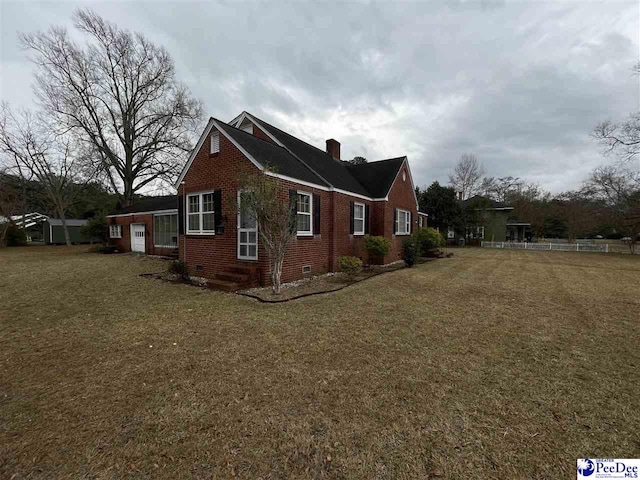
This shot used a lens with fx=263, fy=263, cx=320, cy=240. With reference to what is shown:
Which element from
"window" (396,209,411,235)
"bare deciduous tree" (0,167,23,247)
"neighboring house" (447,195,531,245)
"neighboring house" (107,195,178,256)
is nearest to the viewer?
"window" (396,209,411,235)

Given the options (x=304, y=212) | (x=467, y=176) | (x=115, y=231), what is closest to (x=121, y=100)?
(x=115, y=231)

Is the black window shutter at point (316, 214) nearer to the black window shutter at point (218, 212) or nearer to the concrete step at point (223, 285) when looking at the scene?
the black window shutter at point (218, 212)

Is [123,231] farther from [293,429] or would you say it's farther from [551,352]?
[551,352]

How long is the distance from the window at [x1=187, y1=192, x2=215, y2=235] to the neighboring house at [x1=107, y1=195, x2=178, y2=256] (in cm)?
661

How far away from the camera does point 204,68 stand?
12578 mm

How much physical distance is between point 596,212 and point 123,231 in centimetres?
4299

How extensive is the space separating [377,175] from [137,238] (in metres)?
17.7

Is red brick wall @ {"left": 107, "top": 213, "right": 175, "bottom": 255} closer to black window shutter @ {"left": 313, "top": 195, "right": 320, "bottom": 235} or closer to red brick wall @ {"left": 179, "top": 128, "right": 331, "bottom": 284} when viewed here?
red brick wall @ {"left": 179, "top": 128, "right": 331, "bottom": 284}

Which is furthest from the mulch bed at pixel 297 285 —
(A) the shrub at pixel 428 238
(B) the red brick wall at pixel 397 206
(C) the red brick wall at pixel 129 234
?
(C) the red brick wall at pixel 129 234

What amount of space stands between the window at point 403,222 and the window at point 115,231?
70.2 ft

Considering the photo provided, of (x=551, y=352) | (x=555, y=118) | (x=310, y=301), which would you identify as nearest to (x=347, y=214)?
(x=310, y=301)

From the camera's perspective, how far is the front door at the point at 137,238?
19047 millimetres

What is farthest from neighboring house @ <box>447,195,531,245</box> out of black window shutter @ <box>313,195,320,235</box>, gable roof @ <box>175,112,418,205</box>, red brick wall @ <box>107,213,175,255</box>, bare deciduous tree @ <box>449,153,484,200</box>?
red brick wall @ <box>107,213,175,255</box>

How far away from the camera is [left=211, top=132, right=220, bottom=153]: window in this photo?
915 centimetres
